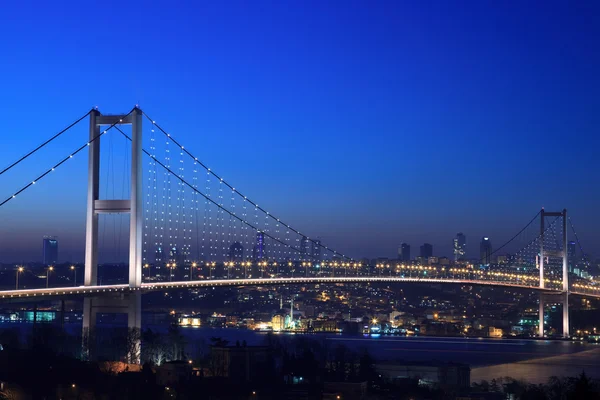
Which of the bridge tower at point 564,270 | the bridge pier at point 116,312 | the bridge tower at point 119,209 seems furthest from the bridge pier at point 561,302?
the bridge tower at point 119,209

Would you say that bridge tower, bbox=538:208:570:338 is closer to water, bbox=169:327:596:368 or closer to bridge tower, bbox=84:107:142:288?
water, bbox=169:327:596:368

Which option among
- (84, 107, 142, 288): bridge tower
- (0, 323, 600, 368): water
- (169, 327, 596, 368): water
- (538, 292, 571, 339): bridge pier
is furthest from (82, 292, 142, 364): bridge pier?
(538, 292, 571, 339): bridge pier

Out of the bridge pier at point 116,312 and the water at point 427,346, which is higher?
the bridge pier at point 116,312

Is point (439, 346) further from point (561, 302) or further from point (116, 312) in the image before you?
point (116, 312)

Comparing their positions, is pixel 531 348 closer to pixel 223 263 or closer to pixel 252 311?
pixel 223 263

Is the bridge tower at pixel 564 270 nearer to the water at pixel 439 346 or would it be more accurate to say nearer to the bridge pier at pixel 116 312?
the water at pixel 439 346

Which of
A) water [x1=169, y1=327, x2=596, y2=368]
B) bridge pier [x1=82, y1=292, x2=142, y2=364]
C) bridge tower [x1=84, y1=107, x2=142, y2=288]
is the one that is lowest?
water [x1=169, y1=327, x2=596, y2=368]

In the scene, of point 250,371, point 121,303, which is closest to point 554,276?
point 250,371

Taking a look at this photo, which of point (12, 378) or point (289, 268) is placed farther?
point (289, 268)
